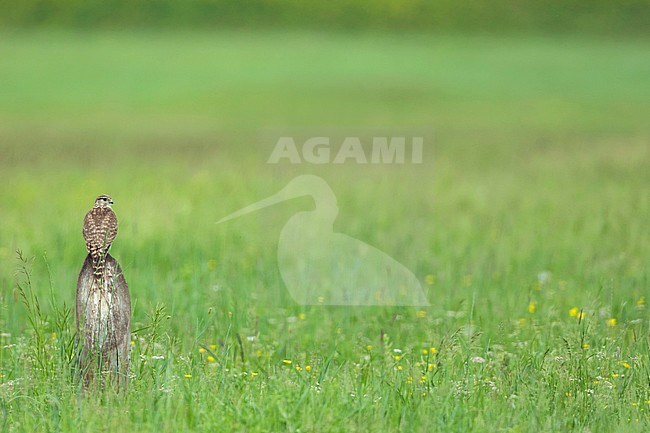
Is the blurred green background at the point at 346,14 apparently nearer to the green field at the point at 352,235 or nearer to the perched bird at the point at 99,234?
the green field at the point at 352,235

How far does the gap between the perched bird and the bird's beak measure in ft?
22.0

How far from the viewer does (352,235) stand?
37.2ft

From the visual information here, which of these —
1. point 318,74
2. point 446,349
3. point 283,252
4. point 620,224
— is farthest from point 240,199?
point 318,74

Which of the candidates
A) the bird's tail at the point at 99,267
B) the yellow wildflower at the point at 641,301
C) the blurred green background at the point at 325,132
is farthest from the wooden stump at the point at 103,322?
the yellow wildflower at the point at 641,301

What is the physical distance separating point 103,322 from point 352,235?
644 centimetres

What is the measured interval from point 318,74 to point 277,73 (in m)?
1.76

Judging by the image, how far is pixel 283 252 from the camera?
10438 mm

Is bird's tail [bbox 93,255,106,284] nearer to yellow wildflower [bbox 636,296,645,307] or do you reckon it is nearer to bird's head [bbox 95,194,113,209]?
bird's head [bbox 95,194,113,209]

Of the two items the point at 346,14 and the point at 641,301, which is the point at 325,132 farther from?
the point at 346,14

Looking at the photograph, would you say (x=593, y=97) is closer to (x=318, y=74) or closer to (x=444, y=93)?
(x=444, y=93)

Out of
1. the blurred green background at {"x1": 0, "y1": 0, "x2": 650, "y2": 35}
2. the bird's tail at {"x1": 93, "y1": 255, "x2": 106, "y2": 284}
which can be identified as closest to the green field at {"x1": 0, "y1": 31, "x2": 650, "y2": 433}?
the bird's tail at {"x1": 93, "y1": 255, "x2": 106, "y2": 284}

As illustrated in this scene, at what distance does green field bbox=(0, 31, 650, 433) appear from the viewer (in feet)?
16.9

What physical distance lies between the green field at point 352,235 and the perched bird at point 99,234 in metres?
0.55

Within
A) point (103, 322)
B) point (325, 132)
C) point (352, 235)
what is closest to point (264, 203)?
point (352, 235)
